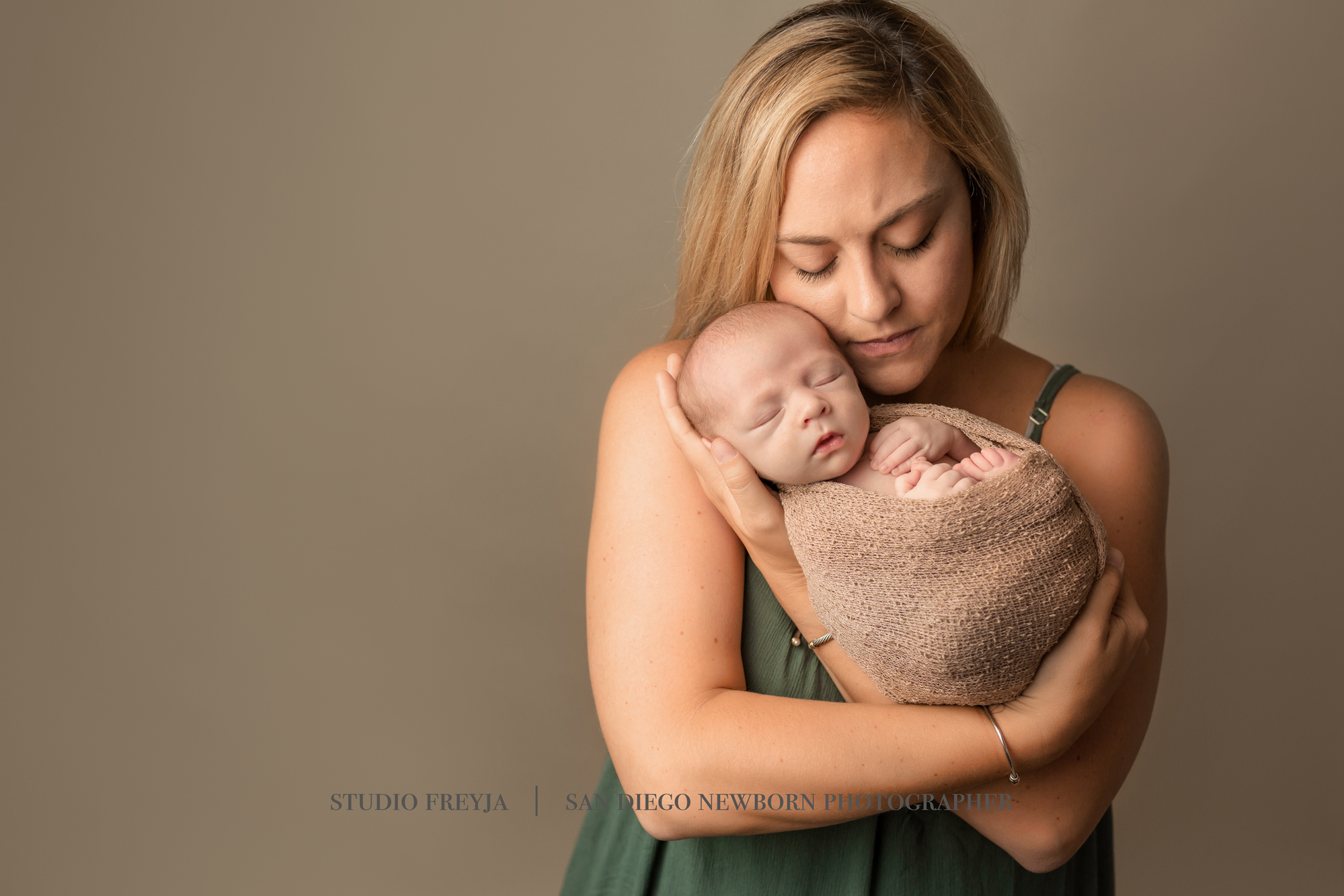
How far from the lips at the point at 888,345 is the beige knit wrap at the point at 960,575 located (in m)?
0.29

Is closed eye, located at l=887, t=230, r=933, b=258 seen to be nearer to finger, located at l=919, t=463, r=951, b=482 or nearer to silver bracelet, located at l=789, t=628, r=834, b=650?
finger, located at l=919, t=463, r=951, b=482

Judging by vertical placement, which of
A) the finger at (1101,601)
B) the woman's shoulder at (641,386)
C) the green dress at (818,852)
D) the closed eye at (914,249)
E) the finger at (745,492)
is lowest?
the green dress at (818,852)

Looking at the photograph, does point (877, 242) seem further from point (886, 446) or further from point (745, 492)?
point (745, 492)

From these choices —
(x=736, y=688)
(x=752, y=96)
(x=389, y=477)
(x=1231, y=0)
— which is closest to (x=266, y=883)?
(x=389, y=477)

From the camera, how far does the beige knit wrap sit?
4.05 ft

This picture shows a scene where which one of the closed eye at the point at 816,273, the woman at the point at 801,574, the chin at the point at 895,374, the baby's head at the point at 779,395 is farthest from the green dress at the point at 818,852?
the closed eye at the point at 816,273

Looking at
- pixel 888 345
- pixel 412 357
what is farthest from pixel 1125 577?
A: pixel 412 357

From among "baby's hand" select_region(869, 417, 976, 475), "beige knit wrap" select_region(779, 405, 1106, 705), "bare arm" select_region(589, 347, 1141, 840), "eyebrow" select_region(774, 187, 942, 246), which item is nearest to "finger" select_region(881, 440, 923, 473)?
"baby's hand" select_region(869, 417, 976, 475)

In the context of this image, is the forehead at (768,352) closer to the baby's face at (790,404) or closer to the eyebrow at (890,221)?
the baby's face at (790,404)

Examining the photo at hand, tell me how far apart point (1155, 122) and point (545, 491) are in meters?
1.91

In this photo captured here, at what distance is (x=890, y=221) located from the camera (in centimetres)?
143

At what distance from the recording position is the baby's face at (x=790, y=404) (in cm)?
140

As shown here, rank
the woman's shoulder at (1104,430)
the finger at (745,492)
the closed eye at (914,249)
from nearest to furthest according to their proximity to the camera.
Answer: the finger at (745,492), the closed eye at (914,249), the woman's shoulder at (1104,430)

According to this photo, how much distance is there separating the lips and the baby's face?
0.26ft
